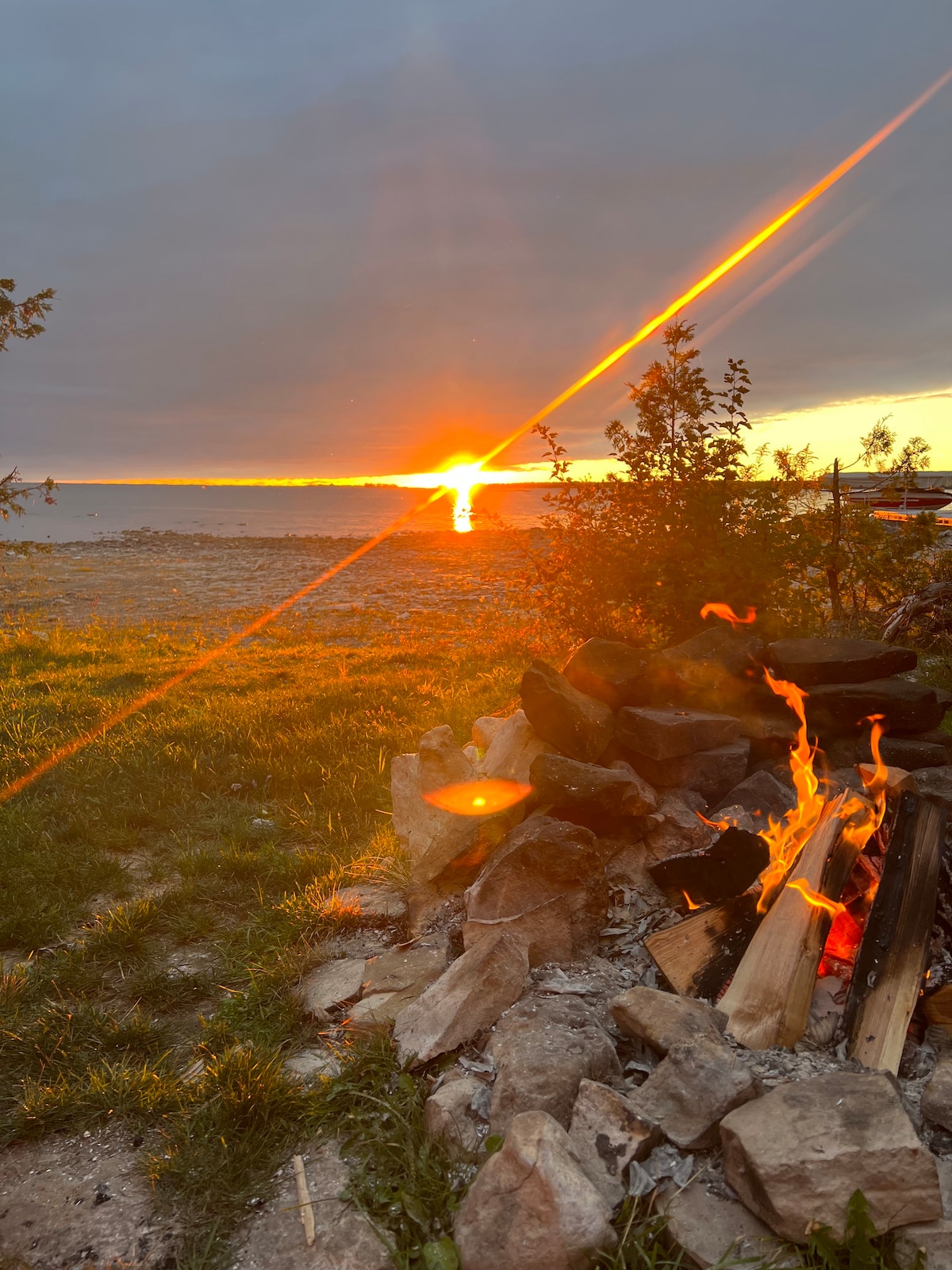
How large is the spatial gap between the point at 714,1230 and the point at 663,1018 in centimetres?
84

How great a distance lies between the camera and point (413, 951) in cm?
457

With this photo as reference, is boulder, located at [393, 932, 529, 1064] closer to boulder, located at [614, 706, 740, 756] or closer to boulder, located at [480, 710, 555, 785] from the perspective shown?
boulder, located at [480, 710, 555, 785]

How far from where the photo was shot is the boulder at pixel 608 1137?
9.11 ft

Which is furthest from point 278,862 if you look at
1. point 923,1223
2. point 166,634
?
point 166,634

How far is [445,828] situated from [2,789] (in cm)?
484

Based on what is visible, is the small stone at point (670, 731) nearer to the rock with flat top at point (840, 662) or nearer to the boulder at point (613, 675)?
the boulder at point (613, 675)

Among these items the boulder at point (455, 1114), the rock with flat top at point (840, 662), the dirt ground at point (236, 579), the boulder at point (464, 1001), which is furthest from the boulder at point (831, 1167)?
the dirt ground at point (236, 579)

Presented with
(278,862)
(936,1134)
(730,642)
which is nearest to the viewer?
(936,1134)

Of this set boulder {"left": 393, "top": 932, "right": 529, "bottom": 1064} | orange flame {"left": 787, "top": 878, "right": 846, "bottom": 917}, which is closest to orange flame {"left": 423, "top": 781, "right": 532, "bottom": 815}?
boulder {"left": 393, "top": 932, "right": 529, "bottom": 1064}

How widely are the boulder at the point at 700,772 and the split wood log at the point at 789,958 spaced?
1.27 m

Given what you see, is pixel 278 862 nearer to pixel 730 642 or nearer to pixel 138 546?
pixel 730 642

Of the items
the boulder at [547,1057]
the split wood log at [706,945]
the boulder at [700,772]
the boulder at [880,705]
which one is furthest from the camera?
the boulder at [880,705]

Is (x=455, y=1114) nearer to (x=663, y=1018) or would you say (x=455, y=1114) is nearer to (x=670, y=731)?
(x=663, y=1018)

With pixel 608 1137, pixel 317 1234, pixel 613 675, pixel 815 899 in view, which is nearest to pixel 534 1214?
pixel 608 1137
